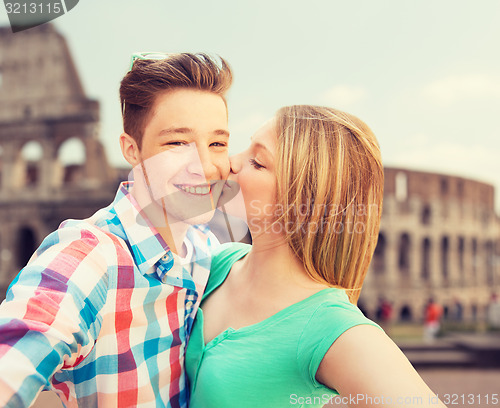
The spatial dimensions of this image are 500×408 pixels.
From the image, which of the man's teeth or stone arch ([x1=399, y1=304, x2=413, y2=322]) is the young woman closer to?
the man's teeth

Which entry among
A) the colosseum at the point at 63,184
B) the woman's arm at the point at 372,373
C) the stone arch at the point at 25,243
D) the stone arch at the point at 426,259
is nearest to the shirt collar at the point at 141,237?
the woman's arm at the point at 372,373

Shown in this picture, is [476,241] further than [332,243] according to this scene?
Yes

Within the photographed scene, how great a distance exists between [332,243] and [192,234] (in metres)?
0.59

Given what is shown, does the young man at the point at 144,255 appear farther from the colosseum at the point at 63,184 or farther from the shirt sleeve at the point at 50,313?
the colosseum at the point at 63,184

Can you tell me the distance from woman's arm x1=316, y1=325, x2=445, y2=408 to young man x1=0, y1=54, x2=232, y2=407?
49cm

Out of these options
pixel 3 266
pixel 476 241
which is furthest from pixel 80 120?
pixel 476 241

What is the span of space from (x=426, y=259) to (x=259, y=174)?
22.3 metres

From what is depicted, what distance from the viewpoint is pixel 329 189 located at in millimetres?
1513

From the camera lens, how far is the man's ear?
1.67 m

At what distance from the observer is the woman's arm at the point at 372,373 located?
48.1 inches

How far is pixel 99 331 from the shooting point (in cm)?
135

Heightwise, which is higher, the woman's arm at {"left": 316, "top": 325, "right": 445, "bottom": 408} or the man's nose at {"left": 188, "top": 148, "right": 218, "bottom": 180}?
the man's nose at {"left": 188, "top": 148, "right": 218, "bottom": 180}

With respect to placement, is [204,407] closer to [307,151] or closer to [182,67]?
[307,151]

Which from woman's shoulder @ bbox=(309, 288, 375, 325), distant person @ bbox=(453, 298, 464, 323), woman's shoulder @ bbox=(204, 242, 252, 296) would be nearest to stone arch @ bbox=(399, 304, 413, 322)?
distant person @ bbox=(453, 298, 464, 323)
